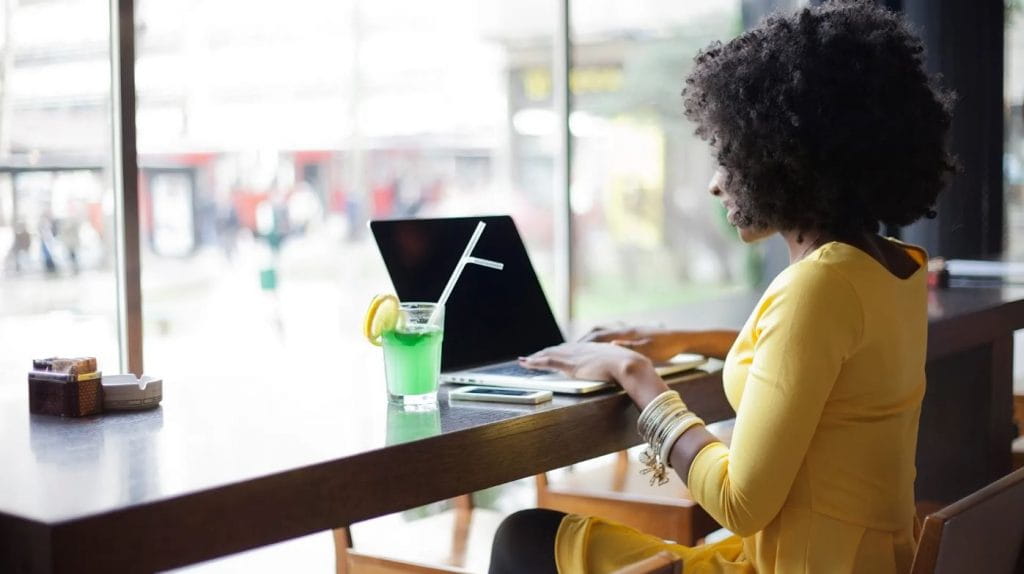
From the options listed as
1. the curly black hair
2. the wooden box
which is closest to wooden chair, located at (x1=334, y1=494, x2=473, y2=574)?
the wooden box

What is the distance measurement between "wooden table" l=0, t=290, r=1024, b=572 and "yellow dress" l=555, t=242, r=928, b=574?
182 mm

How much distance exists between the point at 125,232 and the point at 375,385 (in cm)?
95

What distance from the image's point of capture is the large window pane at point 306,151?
297 centimetres

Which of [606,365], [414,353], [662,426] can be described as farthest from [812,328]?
[414,353]

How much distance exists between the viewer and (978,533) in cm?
136

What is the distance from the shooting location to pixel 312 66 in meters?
3.40

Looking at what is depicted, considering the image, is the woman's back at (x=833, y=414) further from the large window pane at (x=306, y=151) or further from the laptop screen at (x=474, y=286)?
the large window pane at (x=306, y=151)

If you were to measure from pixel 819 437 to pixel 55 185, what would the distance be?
1854mm

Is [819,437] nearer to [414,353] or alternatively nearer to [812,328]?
[812,328]

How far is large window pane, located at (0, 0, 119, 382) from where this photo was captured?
259 cm

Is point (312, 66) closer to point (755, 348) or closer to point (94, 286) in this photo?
point (94, 286)

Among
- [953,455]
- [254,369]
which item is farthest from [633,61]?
[254,369]

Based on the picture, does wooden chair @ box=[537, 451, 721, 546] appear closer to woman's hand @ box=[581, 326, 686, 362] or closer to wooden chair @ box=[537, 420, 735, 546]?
wooden chair @ box=[537, 420, 735, 546]

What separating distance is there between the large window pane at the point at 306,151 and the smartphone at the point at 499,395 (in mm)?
1073
